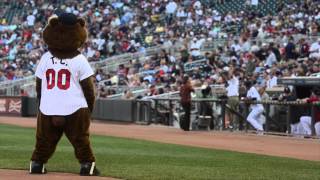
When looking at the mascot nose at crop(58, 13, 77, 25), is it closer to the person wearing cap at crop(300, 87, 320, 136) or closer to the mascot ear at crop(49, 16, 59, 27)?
the mascot ear at crop(49, 16, 59, 27)

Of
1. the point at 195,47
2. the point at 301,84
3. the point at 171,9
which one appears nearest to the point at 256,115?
the point at 301,84

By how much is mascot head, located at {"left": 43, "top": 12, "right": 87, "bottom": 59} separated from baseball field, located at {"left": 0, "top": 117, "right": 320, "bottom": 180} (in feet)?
5.23

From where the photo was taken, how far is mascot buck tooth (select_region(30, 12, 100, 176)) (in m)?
8.49

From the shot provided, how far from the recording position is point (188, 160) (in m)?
11.4

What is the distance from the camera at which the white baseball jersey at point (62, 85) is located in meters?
8.51

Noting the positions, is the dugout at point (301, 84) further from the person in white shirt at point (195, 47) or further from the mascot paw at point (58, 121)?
the mascot paw at point (58, 121)

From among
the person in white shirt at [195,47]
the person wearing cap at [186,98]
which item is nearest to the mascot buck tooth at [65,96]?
the person wearing cap at [186,98]

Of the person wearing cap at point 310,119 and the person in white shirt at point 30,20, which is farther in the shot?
the person in white shirt at point 30,20

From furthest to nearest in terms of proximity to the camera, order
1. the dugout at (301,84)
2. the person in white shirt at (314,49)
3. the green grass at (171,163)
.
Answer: the person in white shirt at (314,49) < the dugout at (301,84) < the green grass at (171,163)

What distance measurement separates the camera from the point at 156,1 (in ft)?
124

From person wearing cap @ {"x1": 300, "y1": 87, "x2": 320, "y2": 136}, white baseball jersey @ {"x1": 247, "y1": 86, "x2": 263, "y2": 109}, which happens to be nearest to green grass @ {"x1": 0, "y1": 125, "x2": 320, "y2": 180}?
person wearing cap @ {"x1": 300, "y1": 87, "x2": 320, "y2": 136}

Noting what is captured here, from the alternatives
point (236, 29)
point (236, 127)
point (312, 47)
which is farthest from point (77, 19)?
point (236, 29)

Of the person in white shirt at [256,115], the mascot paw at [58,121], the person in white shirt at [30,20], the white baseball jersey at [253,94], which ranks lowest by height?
the mascot paw at [58,121]

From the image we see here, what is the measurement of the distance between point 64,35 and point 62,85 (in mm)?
642
